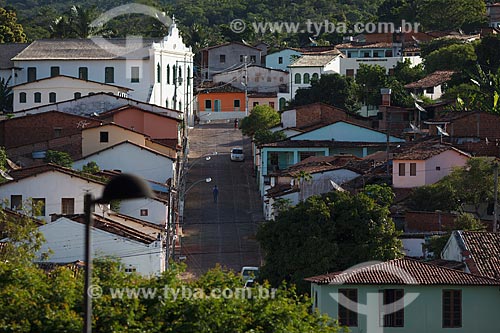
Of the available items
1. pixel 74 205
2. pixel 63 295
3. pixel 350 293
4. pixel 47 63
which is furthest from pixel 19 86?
pixel 63 295

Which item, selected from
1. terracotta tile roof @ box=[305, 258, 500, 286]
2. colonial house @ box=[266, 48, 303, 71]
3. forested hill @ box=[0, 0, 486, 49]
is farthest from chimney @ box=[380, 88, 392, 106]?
terracotta tile roof @ box=[305, 258, 500, 286]

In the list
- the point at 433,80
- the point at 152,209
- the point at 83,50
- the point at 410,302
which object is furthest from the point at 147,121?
the point at 410,302

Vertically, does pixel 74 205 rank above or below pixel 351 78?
below

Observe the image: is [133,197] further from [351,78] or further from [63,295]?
[351,78]

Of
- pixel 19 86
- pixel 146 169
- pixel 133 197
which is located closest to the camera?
pixel 133 197

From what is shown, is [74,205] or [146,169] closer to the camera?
[74,205]

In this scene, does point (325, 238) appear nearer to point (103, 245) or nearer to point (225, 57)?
point (103, 245)
